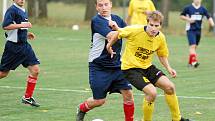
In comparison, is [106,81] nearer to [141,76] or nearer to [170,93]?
[141,76]

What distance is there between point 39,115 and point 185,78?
248 inches

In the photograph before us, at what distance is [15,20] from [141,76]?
3018 mm

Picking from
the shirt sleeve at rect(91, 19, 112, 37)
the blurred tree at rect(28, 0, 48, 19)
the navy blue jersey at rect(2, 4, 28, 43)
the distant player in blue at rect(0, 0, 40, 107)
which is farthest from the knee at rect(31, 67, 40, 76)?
the blurred tree at rect(28, 0, 48, 19)

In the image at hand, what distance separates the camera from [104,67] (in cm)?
966

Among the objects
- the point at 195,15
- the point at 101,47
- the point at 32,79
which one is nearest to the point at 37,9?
the point at 195,15

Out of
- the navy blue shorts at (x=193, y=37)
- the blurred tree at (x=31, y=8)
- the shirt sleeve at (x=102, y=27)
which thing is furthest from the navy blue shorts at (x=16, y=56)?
the blurred tree at (x=31, y=8)

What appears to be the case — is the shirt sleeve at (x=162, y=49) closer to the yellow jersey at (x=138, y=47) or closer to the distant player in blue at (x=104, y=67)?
the yellow jersey at (x=138, y=47)

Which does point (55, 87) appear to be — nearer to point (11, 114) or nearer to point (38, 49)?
point (11, 114)

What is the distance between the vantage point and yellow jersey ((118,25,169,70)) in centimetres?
940

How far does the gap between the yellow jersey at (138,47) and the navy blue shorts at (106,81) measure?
9.1 inches

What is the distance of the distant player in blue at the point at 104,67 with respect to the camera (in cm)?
959

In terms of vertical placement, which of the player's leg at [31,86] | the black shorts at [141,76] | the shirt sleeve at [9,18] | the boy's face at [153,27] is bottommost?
the player's leg at [31,86]

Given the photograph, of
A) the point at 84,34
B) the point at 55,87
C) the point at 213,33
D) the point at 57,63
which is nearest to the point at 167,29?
the point at 213,33

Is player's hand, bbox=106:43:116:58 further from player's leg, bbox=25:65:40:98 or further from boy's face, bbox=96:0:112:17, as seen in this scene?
player's leg, bbox=25:65:40:98
